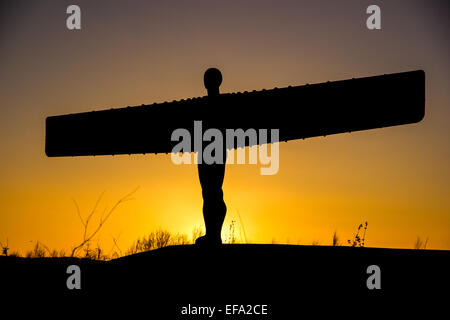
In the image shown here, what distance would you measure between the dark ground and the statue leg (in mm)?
215

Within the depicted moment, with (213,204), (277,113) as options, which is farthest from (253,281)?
(277,113)

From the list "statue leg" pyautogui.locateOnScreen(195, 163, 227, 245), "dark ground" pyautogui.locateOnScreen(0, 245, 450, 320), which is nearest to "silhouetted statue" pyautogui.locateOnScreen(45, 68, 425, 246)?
"statue leg" pyautogui.locateOnScreen(195, 163, 227, 245)

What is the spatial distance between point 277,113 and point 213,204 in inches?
53.2

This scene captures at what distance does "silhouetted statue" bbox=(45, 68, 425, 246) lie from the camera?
20.5ft

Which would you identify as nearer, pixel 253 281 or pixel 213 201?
pixel 253 281

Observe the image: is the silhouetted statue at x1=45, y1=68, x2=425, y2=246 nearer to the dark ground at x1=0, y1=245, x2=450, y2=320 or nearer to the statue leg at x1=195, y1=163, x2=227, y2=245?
the statue leg at x1=195, y1=163, x2=227, y2=245

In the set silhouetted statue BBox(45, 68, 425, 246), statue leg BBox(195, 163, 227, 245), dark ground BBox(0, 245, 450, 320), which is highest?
silhouetted statue BBox(45, 68, 425, 246)

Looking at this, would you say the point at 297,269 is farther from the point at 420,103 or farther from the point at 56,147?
the point at 56,147

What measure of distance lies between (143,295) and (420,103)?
3.74 meters

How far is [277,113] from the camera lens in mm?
6500

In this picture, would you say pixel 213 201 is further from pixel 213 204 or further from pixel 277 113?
pixel 277 113

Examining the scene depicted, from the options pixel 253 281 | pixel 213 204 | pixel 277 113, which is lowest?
pixel 253 281
